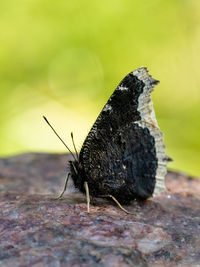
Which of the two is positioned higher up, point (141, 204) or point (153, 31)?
point (153, 31)

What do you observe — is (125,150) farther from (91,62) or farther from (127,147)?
(91,62)

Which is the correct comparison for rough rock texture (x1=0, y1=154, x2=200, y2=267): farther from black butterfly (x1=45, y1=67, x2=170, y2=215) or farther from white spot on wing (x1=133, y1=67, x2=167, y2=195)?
white spot on wing (x1=133, y1=67, x2=167, y2=195)

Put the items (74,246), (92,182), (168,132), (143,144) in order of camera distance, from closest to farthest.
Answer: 1. (74,246)
2. (92,182)
3. (143,144)
4. (168,132)

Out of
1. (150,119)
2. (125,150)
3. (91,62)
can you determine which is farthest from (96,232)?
(91,62)

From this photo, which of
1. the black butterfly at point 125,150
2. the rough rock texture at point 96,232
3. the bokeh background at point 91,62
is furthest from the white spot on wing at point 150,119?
the bokeh background at point 91,62

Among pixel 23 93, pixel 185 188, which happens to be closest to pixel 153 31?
pixel 23 93

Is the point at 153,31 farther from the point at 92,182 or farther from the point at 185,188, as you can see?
the point at 92,182

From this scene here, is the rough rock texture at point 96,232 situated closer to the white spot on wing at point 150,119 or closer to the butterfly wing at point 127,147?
the butterfly wing at point 127,147
